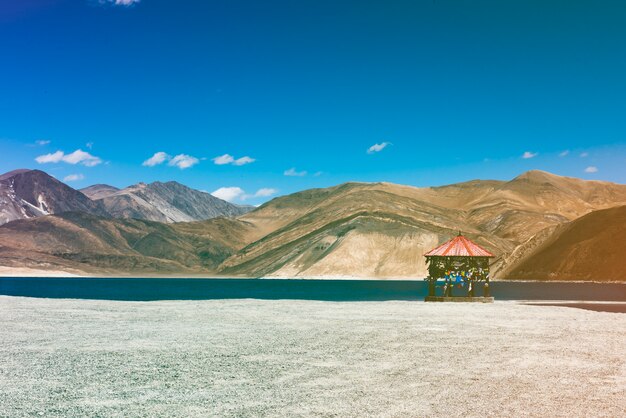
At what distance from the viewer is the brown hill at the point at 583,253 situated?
430ft

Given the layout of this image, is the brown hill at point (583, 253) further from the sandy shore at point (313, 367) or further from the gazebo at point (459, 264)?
the sandy shore at point (313, 367)

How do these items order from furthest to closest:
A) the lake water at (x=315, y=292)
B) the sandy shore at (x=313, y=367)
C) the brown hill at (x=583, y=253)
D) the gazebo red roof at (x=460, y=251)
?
the brown hill at (x=583, y=253)
the lake water at (x=315, y=292)
the gazebo red roof at (x=460, y=251)
the sandy shore at (x=313, y=367)

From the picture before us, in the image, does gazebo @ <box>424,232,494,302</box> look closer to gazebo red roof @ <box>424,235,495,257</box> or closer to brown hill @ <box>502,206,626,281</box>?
gazebo red roof @ <box>424,235,495,257</box>

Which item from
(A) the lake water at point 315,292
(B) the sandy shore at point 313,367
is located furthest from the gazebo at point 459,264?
(B) the sandy shore at point 313,367

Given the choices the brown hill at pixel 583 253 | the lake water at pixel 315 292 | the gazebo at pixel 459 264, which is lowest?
the lake water at pixel 315 292

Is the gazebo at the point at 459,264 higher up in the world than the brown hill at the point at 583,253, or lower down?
lower down

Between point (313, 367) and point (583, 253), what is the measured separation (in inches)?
5172

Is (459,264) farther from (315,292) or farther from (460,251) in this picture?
(315,292)

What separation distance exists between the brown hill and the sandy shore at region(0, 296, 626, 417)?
10324 centimetres

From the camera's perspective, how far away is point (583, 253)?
138 metres

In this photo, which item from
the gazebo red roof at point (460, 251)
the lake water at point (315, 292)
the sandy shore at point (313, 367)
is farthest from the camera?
the lake water at point (315, 292)

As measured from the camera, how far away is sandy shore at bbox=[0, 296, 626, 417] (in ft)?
50.1

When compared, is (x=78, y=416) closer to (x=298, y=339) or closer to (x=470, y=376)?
(x=470, y=376)

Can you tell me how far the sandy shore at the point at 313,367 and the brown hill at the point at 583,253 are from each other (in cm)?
10324
